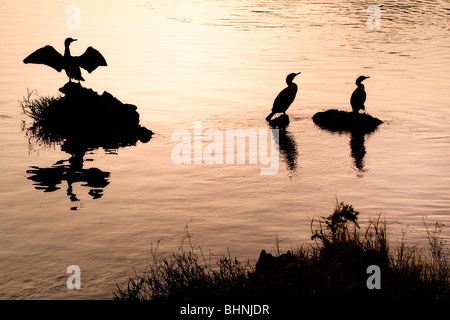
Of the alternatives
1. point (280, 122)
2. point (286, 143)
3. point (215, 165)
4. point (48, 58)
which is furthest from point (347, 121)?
point (48, 58)

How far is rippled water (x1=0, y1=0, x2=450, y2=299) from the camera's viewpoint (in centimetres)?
1037

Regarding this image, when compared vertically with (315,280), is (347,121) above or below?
above

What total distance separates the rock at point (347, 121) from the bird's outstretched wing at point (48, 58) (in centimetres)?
663

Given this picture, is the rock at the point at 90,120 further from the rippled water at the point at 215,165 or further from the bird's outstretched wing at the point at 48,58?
the bird's outstretched wing at the point at 48,58

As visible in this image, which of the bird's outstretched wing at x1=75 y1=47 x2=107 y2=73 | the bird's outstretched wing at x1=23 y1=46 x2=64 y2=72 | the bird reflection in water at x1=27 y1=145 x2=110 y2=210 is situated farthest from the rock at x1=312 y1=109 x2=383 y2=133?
the bird's outstretched wing at x1=23 y1=46 x2=64 y2=72

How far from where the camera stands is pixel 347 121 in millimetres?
18344

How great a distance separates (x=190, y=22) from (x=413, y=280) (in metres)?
37.2

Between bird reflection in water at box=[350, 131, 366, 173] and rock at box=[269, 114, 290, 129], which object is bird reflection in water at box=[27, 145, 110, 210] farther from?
rock at box=[269, 114, 290, 129]

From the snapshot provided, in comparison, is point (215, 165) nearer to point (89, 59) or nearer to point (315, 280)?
point (89, 59)

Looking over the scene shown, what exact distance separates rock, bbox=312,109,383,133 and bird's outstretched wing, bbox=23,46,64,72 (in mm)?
6635

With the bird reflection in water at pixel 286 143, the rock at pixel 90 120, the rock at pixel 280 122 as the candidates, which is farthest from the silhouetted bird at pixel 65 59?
the bird reflection in water at pixel 286 143

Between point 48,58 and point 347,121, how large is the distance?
298 inches
